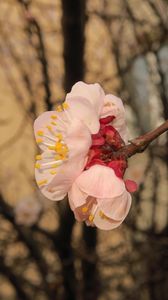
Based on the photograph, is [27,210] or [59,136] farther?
[27,210]

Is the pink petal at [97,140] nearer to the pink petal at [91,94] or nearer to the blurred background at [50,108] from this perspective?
the pink petal at [91,94]

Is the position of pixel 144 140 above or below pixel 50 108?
above

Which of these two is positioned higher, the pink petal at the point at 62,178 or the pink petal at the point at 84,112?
the pink petal at the point at 84,112

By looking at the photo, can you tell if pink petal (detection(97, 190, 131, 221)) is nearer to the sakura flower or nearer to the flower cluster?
the flower cluster

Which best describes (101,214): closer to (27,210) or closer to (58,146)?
(58,146)

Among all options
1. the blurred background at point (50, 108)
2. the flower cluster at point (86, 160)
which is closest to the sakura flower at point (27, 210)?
the blurred background at point (50, 108)

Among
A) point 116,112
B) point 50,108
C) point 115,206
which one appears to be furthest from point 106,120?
point 50,108

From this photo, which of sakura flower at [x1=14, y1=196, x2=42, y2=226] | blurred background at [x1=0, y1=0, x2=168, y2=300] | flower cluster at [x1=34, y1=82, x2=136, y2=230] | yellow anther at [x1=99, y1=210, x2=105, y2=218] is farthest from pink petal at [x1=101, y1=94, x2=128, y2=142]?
sakura flower at [x1=14, y1=196, x2=42, y2=226]
